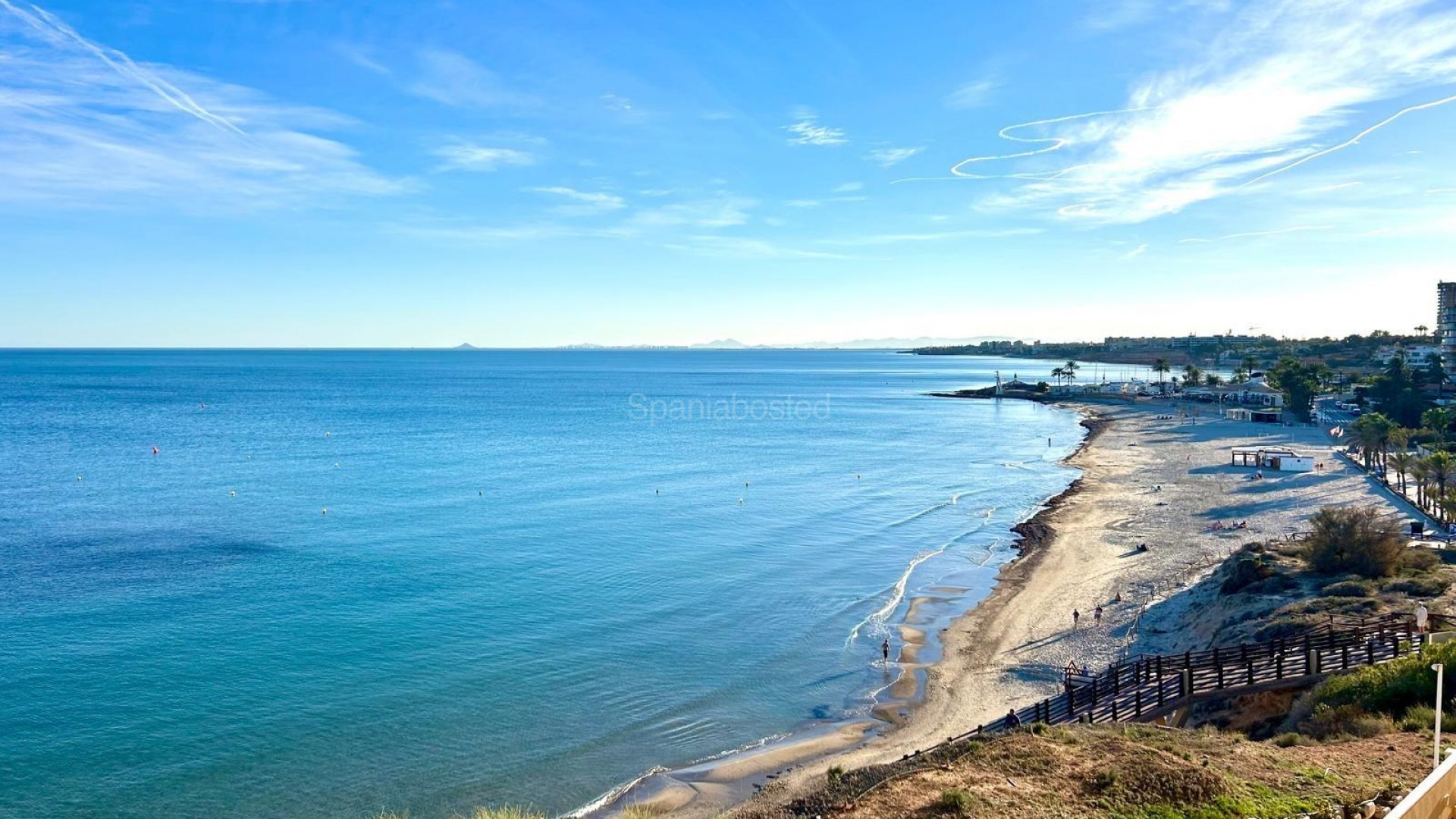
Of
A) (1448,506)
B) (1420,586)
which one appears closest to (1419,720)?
(1420,586)

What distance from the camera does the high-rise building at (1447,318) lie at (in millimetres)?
142875

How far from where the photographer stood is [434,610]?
117 feet

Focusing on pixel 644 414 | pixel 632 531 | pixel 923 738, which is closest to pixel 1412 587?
pixel 923 738

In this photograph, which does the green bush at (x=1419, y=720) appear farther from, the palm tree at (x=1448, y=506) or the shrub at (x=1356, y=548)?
the palm tree at (x=1448, y=506)

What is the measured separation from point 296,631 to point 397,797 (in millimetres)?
14178

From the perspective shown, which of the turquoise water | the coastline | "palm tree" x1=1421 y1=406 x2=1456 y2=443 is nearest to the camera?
the turquoise water

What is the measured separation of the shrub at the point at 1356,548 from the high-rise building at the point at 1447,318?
13408 cm

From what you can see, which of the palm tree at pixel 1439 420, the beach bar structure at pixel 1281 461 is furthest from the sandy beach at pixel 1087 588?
the palm tree at pixel 1439 420

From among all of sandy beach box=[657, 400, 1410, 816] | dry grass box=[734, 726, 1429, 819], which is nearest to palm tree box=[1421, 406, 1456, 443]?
sandy beach box=[657, 400, 1410, 816]

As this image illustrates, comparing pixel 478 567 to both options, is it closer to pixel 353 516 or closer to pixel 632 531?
pixel 632 531

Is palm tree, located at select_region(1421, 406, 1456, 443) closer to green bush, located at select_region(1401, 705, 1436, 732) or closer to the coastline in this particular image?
Result: the coastline

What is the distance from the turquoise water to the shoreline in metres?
0.79

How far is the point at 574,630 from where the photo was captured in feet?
110

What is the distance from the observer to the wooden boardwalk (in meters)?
21.0
